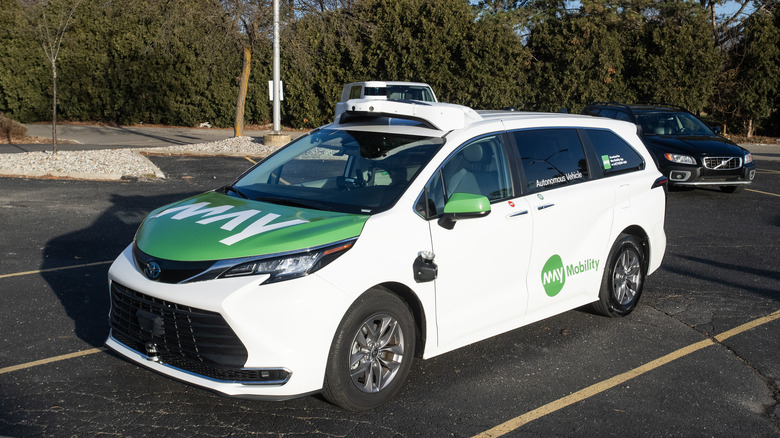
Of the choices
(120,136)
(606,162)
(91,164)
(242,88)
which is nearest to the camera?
(606,162)

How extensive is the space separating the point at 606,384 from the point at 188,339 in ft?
9.05

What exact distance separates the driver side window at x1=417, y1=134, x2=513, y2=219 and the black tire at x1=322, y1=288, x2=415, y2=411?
677 millimetres

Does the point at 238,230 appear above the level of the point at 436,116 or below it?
below

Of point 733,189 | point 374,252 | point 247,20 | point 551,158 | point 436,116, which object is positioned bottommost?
point 733,189

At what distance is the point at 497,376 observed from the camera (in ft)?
15.9

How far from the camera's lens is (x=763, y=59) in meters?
26.6

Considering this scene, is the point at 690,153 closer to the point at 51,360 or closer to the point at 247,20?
the point at 51,360

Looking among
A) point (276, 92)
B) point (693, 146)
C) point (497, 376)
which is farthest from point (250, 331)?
point (276, 92)

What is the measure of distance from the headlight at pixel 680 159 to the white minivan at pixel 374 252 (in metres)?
7.86

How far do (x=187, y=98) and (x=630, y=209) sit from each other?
86.9 feet

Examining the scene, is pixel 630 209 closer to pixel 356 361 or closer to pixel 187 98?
pixel 356 361

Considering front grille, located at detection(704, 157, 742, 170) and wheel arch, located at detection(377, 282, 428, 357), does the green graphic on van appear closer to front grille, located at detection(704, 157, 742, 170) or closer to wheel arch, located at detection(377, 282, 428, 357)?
wheel arch, located at detection(377, 282, 428, 357)

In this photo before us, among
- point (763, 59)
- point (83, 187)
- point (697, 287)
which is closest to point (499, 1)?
point (763, 59)

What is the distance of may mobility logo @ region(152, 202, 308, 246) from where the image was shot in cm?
407
